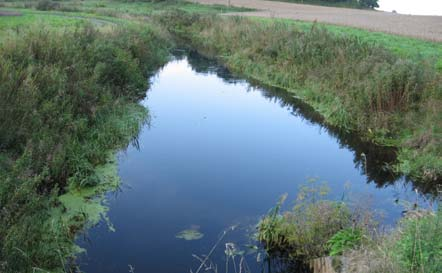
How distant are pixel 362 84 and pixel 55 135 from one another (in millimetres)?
9621

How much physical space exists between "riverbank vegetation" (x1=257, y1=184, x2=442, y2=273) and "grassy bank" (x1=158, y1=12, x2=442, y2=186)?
4464 millimetres

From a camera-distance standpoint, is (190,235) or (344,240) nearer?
(344,240)

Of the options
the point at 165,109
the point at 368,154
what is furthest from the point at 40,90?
the point at 368,154

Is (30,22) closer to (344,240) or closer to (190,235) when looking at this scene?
(190,235)

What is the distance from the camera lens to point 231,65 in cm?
2439

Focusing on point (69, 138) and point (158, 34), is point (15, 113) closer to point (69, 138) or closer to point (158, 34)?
point (69, 138)

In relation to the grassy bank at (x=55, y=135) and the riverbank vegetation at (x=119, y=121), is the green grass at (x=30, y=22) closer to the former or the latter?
the riverbank vegetation at (x=119, y=121)

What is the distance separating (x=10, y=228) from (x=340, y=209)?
190 inches

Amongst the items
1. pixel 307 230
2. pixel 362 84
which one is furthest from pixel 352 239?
pixel 362 84

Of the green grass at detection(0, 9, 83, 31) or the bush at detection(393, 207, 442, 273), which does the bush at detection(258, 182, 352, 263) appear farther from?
the green grass at detection(0, 9, 83, 31)

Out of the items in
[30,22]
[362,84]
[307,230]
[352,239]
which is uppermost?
[30,22]

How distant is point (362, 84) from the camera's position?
14.5m

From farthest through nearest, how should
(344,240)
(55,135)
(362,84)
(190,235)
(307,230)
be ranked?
(362,84)
(55,135)
(190,235)
(307,230)
(344,240)

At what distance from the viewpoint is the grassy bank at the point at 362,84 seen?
11984 millimetres
